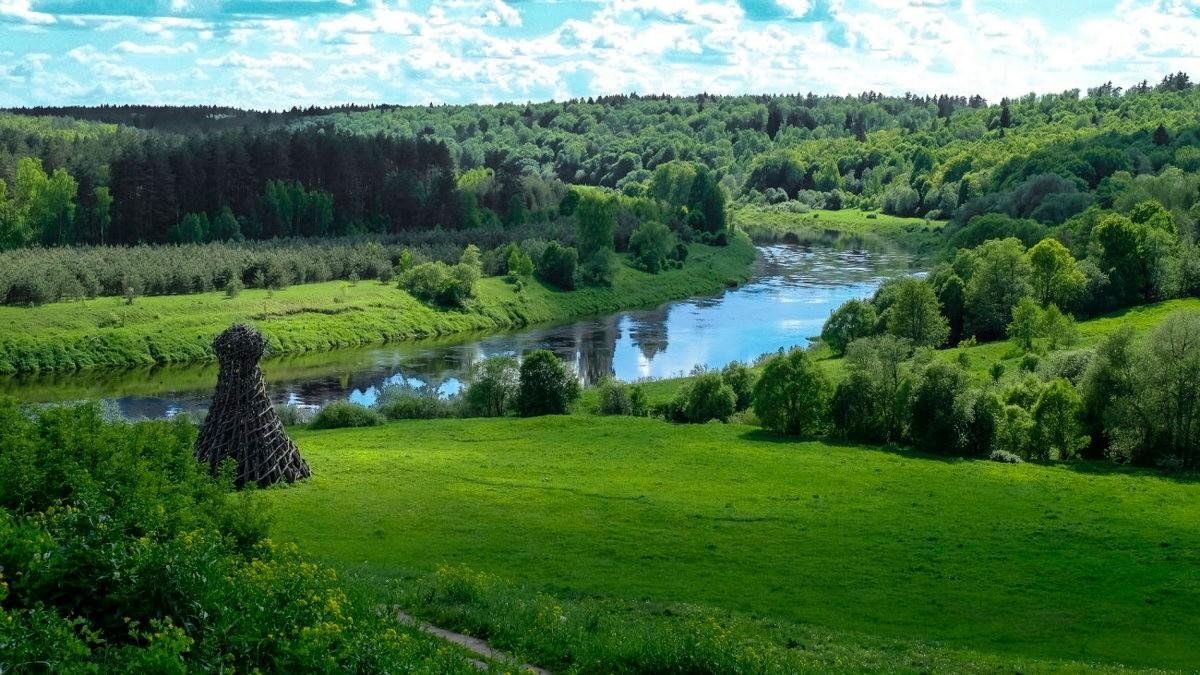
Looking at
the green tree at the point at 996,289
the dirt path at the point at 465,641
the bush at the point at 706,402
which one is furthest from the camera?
the green tree at the point at 996,289

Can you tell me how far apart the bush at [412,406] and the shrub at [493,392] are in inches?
54.8

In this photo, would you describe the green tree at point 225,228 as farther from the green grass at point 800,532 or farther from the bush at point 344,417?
the green grass at point 800,532

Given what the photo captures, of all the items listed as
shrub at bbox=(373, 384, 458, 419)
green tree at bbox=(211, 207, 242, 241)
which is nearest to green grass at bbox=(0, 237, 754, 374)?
green tree at bbox=(211, 207, 242, 241)

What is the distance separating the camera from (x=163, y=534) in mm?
27094

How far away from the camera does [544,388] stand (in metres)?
73.9

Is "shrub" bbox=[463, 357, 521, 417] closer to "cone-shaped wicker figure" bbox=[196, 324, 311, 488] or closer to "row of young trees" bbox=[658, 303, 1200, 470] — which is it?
"row of young trees" bbox=[658, 303, 1200, 470]

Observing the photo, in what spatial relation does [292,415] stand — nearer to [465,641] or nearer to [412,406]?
[412,406]

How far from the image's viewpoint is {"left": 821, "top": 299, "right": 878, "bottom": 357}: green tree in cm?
9131

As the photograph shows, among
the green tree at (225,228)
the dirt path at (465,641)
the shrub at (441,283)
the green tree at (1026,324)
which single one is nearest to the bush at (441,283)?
the shrub at (441,283)

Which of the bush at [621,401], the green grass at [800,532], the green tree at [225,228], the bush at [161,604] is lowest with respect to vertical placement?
the bush at [621,401]

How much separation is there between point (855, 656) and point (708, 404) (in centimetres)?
4162

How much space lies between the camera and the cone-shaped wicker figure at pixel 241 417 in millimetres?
50000

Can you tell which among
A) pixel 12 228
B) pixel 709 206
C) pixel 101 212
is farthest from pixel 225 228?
pixel 709 206

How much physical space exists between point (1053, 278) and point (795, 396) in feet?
127
